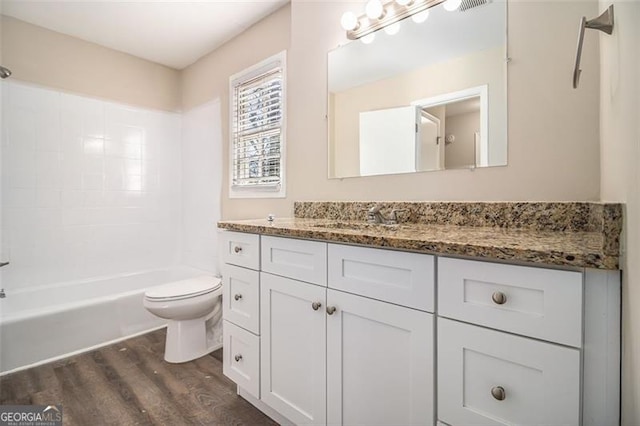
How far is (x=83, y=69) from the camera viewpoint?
101 inches

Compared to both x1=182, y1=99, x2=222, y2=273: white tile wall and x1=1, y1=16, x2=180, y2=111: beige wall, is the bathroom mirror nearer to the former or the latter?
x1=182, y1=99, x2=222, y2=273: white tile wall

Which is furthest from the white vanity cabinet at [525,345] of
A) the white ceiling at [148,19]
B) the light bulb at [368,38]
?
the white ceiling at [148,19]

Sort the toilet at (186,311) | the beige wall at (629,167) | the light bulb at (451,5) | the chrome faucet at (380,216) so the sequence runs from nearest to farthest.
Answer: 1. the beige wall at (629,167)
2. the light bulb at (451,5)
3. the chrome faucet at (380,216)
4. the toilet at (186,311)

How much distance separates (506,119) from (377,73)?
69 centimetres

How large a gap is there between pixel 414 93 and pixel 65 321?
2593 mm

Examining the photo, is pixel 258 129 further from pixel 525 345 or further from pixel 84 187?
pixel 525 345

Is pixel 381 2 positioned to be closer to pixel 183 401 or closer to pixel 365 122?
pixel 365 122

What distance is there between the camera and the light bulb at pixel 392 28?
154cm

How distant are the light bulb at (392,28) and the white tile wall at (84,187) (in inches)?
68.9

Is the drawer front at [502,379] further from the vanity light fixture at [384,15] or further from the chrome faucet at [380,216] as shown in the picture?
the vanity light fixture at [384,15]

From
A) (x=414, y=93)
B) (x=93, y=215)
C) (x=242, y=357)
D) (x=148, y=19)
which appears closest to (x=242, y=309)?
(x=242, y=357)

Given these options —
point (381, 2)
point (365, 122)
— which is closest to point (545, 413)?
point (365, 122)

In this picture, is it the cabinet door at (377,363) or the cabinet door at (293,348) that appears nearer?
the cabinet door at (377,363)

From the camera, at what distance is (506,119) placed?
4.03 feet
